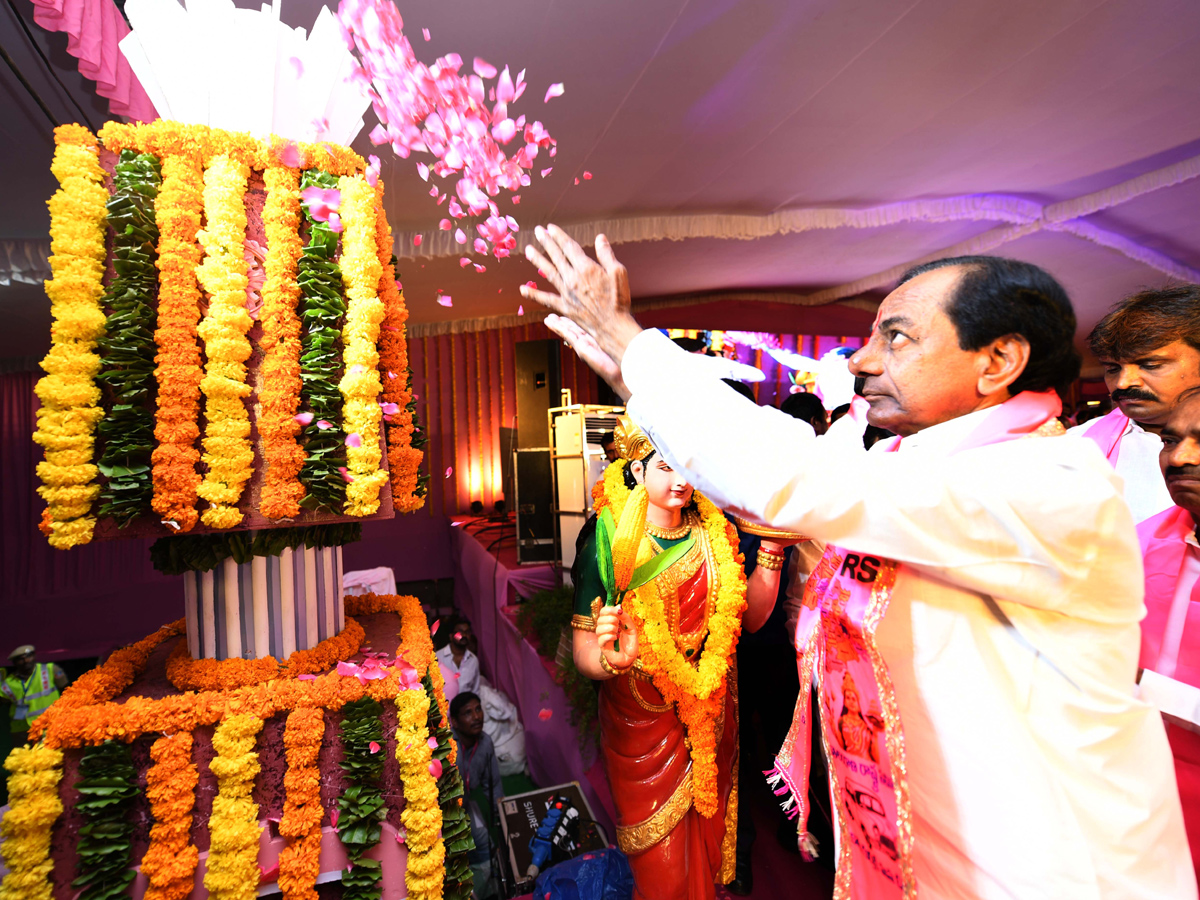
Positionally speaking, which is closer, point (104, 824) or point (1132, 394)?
point (104, 824)

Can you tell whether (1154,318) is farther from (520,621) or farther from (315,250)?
(520,621)

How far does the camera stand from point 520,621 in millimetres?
4543

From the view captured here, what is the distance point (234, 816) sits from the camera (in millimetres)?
1293

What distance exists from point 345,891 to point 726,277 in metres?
7.78

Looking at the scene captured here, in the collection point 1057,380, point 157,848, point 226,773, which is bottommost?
point 157,848

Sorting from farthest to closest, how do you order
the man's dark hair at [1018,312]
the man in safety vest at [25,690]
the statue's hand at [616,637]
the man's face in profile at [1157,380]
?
1. the man in safety vest at [25,690]
2. the statue's hand at [616,637]
3. the man's face in profile at [1157,380]
4. the man's dark hair at [1018,312]

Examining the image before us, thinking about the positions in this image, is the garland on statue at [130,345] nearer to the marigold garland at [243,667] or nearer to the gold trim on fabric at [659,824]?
the marigold garland at [243,667]

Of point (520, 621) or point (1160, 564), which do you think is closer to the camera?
point (1160, 564)

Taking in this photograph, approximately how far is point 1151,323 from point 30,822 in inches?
127

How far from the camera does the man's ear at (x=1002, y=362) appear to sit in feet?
3.64

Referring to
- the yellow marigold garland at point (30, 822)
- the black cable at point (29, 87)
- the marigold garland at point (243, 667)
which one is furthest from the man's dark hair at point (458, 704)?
the black cable at point (29, 87)


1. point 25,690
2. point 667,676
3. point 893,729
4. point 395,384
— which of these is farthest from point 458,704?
point 25,690

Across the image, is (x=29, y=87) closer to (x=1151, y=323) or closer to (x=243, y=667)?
(x=243, y=667)

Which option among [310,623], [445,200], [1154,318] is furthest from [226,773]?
[445,200]
